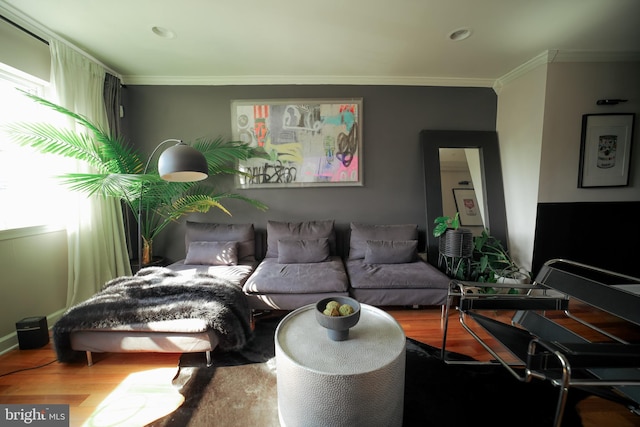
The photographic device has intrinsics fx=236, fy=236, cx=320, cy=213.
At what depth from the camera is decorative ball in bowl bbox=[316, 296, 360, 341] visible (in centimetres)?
114

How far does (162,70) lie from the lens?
2.56 m

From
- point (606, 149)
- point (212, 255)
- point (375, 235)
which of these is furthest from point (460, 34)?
point (212, 255)

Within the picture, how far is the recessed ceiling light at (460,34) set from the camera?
1941 millimetres

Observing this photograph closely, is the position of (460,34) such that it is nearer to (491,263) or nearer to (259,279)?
(491,263)

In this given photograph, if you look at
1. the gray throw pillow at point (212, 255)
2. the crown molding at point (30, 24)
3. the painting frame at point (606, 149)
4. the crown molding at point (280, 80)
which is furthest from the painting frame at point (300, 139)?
the painting frame at point (606, 149)

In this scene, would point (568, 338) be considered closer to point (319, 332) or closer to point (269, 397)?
point (319, 332)

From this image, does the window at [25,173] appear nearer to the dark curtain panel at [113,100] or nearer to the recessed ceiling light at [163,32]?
the dark curtain panel at [113,100]

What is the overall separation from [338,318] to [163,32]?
2.56 metres

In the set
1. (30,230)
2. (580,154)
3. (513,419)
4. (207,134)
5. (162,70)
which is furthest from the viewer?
(207,134)

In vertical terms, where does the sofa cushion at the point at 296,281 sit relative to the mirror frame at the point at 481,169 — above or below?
below

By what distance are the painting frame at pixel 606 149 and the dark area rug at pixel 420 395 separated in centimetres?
206

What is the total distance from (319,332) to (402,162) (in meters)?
2.32

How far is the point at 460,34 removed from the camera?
2.00 meters

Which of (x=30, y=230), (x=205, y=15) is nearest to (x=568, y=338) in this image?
(x=205, y=15)
